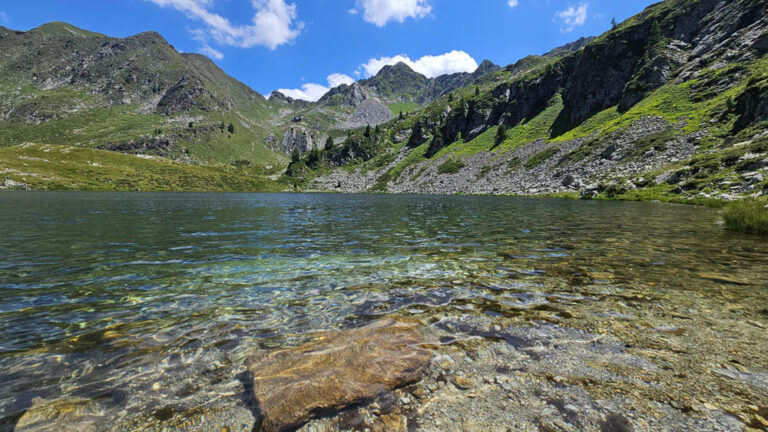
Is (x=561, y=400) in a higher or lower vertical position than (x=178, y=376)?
higher

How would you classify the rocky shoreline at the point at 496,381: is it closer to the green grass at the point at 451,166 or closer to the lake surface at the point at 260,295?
the lake surface at the point at 260,295

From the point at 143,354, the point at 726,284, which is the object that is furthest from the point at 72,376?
the point at 726,284

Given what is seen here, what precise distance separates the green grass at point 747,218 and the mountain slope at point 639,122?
20547mm

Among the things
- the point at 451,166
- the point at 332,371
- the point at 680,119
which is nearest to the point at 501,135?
the point at 451,166

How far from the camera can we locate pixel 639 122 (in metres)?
90.6

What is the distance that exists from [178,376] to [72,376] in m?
1.95

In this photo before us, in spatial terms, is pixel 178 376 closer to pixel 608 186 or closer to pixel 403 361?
pixel 403 361

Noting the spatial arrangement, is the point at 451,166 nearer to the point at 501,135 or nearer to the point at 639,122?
the point at 501,135

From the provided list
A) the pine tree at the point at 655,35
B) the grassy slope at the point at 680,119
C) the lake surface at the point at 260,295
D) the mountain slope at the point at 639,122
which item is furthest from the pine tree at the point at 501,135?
the lake surface at the point at 260,295

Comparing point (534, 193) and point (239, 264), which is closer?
point (239, 264)

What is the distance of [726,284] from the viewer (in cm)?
1055

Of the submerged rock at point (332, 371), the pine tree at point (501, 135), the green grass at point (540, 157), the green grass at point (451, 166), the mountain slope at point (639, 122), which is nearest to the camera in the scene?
the submerged rock at point (332, 371)

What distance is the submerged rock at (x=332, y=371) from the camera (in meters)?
4.75

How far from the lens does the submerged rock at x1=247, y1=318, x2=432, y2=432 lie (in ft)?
15.6
